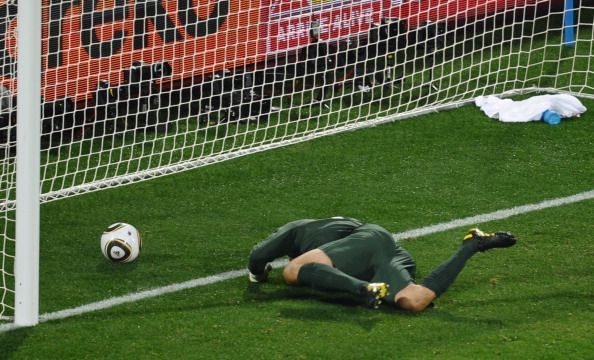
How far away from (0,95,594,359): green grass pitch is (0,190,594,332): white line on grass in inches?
2.9

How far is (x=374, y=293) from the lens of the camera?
313 inches

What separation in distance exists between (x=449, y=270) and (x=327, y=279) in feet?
2.47

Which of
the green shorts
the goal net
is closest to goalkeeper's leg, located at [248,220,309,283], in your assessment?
the green shorts

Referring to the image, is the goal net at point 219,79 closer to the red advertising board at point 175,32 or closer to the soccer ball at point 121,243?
the red advertising board at point 175,32

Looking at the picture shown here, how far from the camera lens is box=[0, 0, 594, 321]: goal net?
10.9m

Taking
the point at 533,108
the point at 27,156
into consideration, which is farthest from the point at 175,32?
the point at 27,156

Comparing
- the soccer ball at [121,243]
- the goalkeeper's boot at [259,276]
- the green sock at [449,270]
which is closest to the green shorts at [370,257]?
the green sock at [449,270]

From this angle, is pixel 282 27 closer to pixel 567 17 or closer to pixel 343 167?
pixel 343 167

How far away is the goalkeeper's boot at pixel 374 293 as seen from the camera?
Answer: 7.95m

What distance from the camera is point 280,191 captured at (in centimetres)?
1029

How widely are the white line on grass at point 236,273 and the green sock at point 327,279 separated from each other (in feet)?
2.15

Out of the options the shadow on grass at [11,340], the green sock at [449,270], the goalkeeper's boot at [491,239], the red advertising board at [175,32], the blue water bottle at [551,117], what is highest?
the red advertising board at [175,32]

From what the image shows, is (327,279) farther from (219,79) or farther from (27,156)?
(219,79)

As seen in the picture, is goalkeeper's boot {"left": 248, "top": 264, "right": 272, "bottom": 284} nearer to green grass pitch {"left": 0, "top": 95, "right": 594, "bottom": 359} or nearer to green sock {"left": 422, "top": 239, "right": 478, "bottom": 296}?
green grass pitch {"left": 0, "top": 95, "right": 594, "bottom": 359}
